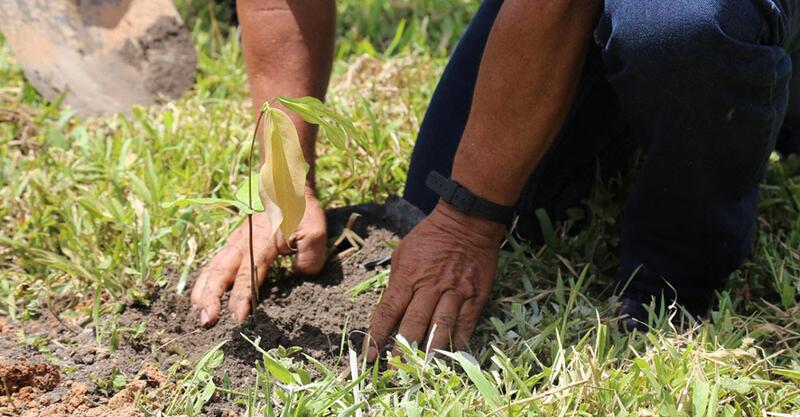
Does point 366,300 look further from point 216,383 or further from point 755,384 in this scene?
point 755,384

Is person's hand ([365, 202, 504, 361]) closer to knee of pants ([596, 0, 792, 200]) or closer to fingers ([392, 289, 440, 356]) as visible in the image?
fingers ([392, 289, 440, 356])

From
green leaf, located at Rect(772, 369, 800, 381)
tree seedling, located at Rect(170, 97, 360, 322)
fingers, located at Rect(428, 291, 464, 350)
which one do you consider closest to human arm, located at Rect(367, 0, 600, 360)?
fingers, located at Rect(428, 291, 464, 350)

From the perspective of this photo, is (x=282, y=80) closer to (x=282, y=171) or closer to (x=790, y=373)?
(x=282, y=171)

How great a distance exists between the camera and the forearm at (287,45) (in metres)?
1.85

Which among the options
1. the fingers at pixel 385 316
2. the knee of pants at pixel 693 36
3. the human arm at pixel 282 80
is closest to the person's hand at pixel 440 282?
the fingers at pixel 385 316

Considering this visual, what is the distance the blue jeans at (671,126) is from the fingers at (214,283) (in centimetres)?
46

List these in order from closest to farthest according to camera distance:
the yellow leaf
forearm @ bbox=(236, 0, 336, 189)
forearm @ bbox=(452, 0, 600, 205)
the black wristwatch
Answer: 1. the yellow leaf
2. forearm @ bbox=(452, 0, 600, 205)
3. the black wristwatch
4. forearm @ bbox=(236, 0, 336, 189)

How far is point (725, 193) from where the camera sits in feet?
5.53

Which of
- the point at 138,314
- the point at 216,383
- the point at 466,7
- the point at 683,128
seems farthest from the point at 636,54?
the point at 466,7

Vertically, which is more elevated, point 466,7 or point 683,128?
point 683,128

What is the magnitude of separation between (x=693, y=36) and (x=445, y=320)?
655 mm

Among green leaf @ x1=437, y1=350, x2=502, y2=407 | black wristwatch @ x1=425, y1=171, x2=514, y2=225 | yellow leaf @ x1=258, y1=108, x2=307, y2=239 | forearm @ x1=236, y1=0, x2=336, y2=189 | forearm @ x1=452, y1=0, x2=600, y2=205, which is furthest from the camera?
forearm @ x1=236, y1=0, x2=336, y2=189

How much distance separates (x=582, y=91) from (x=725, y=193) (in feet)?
1.11

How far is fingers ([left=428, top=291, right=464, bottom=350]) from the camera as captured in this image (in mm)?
1607
